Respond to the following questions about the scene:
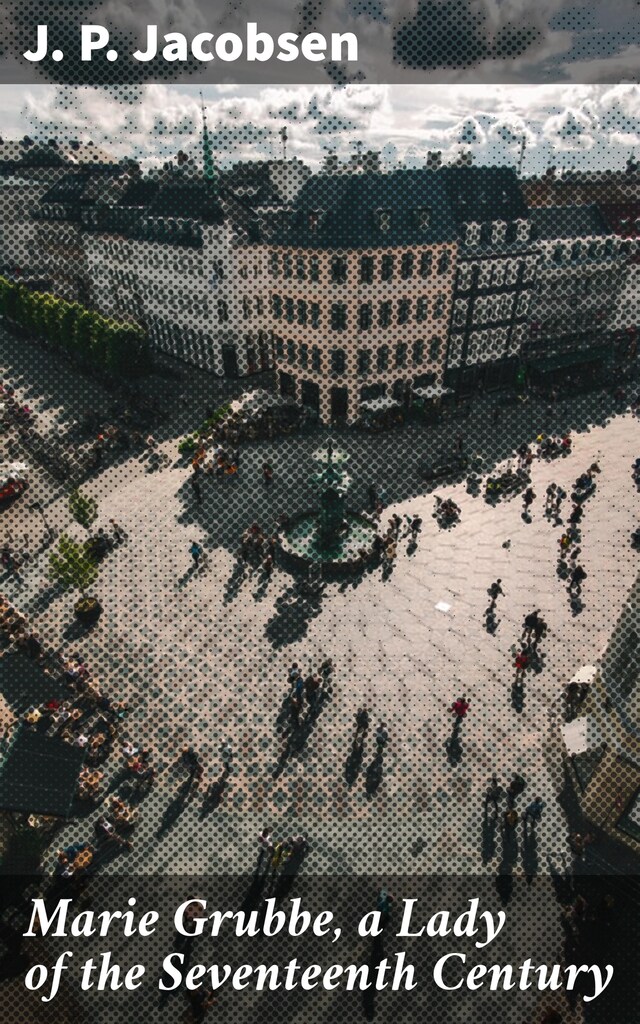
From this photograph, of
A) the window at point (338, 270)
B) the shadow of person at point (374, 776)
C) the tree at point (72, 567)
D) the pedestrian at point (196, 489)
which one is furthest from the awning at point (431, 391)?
the shadow of person at point (374, 776)

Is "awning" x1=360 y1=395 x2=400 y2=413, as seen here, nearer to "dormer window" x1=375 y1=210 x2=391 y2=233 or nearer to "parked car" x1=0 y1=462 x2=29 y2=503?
"dormer window" x1=375 y1=210 x2=391 y2=233

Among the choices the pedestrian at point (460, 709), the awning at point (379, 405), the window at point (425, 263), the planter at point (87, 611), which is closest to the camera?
the pedestrian at point (460, 709)

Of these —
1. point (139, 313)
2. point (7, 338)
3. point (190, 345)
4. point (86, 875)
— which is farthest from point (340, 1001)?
point (7, 338)

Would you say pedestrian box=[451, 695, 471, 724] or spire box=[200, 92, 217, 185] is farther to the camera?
spire box=[200, 92, 217, 185]

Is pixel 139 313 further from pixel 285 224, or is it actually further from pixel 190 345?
pixel 285 224

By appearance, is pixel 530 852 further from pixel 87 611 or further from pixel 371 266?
pixel 371 266

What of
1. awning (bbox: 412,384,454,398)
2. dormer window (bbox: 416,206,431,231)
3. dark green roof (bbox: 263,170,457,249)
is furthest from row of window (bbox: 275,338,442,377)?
dormer window (bbox: 416,206,431,231)

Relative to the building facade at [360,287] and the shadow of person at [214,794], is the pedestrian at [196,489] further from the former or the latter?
the shadow of person at [214,794]
